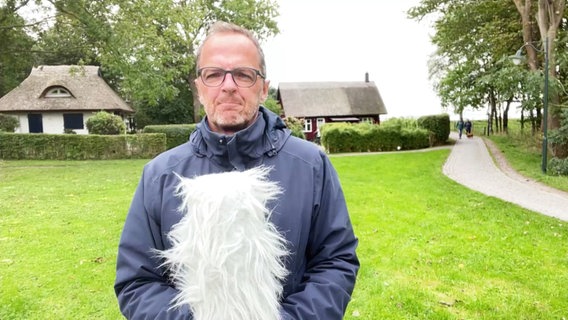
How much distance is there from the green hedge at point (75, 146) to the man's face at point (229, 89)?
22.8 metres

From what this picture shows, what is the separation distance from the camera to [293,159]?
1.72 metres

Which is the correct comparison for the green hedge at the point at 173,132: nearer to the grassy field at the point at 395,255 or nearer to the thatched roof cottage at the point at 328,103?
the grassy field at the point at 395,255

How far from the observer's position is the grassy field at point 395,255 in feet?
14.6

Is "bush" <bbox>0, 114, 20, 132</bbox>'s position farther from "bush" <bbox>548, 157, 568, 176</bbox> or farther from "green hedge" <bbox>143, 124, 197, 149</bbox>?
"bush" <bbox>548, 157, 568, 176</bbox>

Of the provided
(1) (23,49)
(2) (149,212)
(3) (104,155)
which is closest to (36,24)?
(1) (23,49)

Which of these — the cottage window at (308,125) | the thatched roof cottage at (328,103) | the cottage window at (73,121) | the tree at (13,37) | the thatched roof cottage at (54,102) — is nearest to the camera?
the tree at (13,37)

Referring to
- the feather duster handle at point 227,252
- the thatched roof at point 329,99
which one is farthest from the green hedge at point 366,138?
the feather duster handle at point 227,252

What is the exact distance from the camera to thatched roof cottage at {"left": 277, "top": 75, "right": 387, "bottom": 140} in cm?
4250

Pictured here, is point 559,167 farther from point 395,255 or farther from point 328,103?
point 328,103

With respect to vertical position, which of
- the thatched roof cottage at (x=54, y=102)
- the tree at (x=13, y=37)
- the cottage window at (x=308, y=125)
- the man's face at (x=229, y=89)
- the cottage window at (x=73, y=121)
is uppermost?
the tree at (x=13, y=37)

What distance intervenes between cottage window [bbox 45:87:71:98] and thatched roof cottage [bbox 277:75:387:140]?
2000 cm

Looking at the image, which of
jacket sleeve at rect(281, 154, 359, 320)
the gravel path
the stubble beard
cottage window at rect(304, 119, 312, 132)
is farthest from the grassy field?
cottage window at rect(304, 119, 312, 132)

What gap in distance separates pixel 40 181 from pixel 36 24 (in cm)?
852

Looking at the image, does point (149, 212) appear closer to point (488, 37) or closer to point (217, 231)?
point (217, 231)
